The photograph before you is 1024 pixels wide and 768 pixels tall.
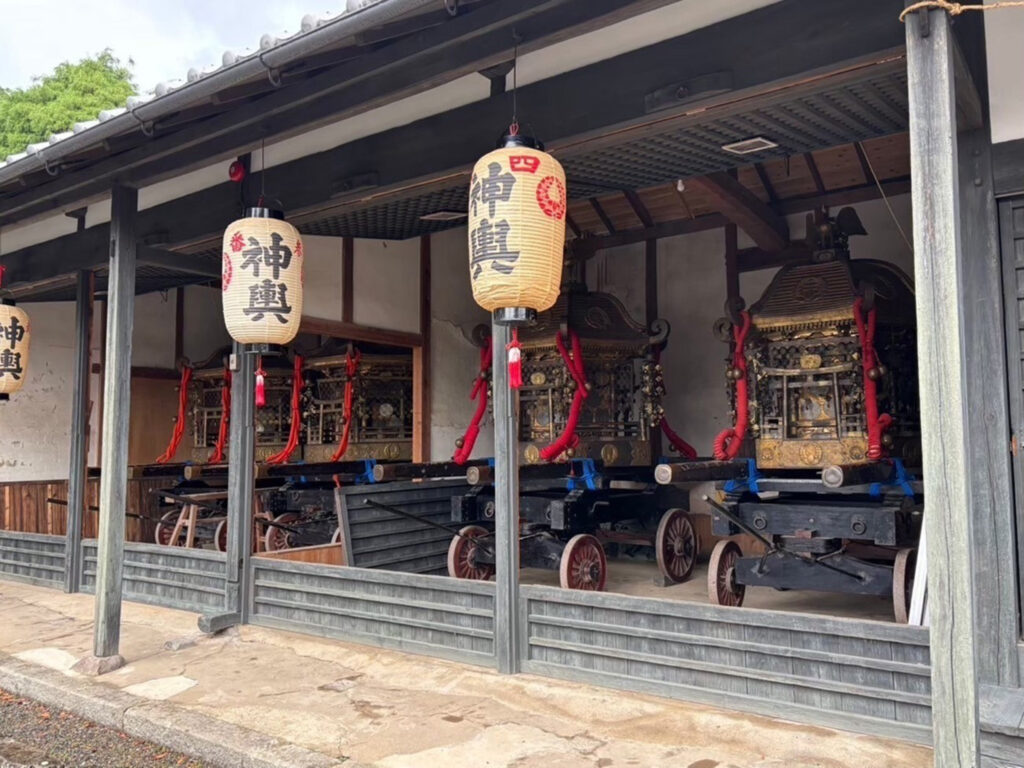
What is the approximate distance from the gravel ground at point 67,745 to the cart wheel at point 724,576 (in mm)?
3621

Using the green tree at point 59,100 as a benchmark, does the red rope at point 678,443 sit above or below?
→ below

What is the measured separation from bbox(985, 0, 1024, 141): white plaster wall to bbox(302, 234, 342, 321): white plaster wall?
18.0 feet

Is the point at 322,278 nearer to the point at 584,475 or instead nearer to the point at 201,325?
the point at 584,475

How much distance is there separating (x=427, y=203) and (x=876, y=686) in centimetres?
477

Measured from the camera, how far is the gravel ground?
4242mm

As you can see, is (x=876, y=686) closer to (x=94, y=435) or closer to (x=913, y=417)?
(x=913, y=417)

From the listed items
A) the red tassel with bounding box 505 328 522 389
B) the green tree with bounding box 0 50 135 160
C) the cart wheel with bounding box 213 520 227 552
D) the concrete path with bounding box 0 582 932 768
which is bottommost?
the concrete path with bounding box 0 582 932 768

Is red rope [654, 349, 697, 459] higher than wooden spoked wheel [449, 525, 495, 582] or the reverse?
higher

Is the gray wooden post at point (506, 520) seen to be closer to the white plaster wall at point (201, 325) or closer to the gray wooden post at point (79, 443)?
the gray wooden post at point (79, 443)

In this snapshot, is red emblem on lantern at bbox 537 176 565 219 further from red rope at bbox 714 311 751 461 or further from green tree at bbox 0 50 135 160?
green tree at bbox 0 50 135 160

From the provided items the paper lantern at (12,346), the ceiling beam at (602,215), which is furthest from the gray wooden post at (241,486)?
the ceiling beam at (602,215)

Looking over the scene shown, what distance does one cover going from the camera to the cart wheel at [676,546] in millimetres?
7516

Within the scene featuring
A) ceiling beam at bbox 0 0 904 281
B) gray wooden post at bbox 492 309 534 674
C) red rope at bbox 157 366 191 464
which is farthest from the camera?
red rope at bbox 157 366 191 464

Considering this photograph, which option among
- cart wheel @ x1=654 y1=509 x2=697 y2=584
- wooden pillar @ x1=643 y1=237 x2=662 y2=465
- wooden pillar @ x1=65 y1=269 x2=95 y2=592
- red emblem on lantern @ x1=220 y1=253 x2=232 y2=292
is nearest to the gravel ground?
red emblem on lantern @ x1=220 y1=253 x2=232 y2=292
